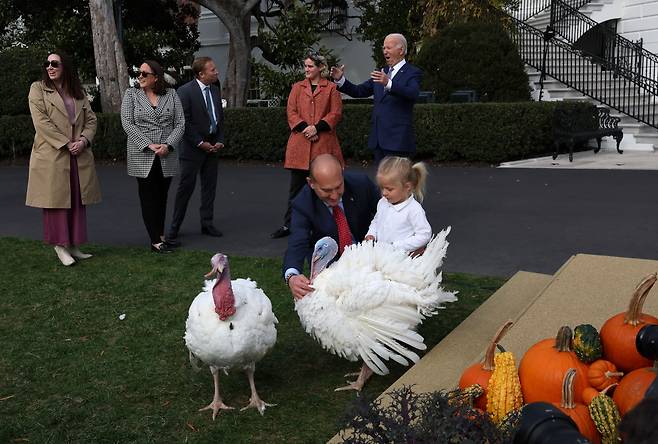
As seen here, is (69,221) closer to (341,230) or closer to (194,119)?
(194,119)

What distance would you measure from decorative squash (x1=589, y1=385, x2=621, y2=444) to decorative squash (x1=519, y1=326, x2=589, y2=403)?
7.3 inches

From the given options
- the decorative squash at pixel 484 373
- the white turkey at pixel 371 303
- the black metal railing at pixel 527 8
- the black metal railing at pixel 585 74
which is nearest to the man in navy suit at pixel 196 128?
the white turkey at pixel 371 303

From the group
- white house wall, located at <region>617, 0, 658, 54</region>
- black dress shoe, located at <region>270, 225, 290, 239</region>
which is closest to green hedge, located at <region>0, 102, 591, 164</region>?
white house wall, located at <region>617, 0, 658, 54</region>

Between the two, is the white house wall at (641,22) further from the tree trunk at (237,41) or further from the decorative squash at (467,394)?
the decorative squash at (467,394)

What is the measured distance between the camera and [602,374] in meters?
2.77

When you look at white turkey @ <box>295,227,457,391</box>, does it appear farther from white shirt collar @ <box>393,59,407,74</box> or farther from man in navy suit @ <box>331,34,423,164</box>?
white shirt collar @ <box>393,59,407,74</box>

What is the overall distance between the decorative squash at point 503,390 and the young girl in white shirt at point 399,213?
6.04 feet

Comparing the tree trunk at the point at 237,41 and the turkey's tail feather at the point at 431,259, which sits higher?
the tree trunk at the point at 237,41

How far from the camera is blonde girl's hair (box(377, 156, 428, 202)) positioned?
15.7ft

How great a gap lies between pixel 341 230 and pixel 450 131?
1038 cm

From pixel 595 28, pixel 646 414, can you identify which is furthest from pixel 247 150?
pixel 646 414

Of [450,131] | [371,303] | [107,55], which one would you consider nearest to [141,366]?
[371,303]

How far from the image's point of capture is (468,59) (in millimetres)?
16312

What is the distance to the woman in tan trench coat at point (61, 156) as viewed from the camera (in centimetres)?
714
